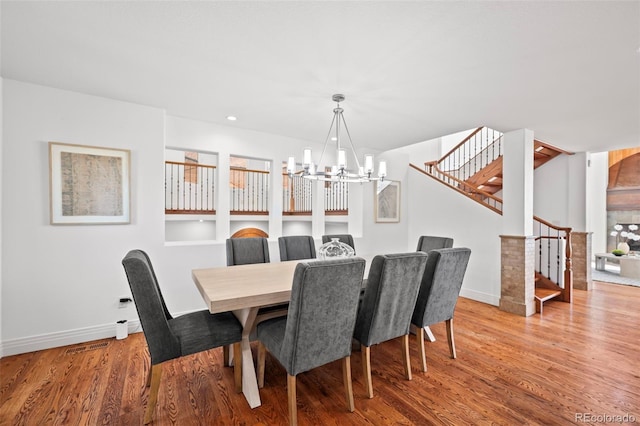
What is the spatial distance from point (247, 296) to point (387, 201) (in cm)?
404

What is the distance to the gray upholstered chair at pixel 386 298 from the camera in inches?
75.1

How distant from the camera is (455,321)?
351 cm

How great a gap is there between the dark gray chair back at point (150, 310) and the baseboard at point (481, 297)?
163 inches

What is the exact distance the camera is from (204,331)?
194 cm

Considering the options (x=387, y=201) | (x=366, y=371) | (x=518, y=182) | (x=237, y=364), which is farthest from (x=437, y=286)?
(x=387, y=201)

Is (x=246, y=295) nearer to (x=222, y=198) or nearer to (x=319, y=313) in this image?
(x=319, y=313)

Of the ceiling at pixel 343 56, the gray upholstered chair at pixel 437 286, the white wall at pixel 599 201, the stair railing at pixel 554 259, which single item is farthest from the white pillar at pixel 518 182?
the white wall at pixel 599 201

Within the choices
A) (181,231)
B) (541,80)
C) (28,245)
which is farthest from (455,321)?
(181,231)

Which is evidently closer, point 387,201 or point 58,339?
point 58,339

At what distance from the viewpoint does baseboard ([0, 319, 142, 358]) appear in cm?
259

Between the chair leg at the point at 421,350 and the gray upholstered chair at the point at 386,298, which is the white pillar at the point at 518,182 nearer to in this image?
the chair leg at the point at 421,350

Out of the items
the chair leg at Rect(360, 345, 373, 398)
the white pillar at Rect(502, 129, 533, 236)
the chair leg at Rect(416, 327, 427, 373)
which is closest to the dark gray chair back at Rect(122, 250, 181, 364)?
the chair leg at Rect(360, 345, 373, 398)

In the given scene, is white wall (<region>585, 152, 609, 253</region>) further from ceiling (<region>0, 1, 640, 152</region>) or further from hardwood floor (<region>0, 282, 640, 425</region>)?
hardwood floor (<region>0, 282, 640, 425</region>)

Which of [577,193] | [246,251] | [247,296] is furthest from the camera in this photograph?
[577,193]
